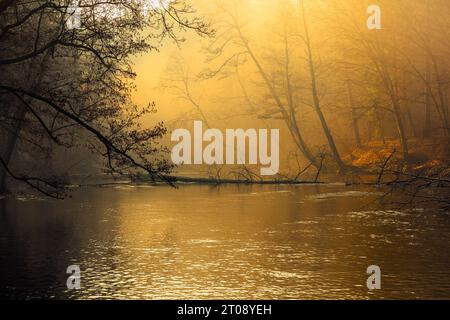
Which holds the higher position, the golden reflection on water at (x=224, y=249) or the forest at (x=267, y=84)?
the forest at (x=267, y=84)

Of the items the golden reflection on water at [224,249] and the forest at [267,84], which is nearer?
the golden reflection on water at [224,249]

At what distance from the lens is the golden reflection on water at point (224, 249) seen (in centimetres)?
1121

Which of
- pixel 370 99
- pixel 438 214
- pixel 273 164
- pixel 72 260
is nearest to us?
pixel 72 260

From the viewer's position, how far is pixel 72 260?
46.1 ft

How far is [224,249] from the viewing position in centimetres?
1512

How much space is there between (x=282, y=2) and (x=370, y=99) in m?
9.99

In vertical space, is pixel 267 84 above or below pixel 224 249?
above

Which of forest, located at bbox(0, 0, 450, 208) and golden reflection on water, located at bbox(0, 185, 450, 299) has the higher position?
forest, located at bbox(0, 0, 450, 208)

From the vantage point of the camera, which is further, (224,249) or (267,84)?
(267,84)

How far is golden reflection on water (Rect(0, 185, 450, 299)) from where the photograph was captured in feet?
36.8

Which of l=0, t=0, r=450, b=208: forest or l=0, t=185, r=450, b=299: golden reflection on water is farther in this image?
l=0, t=0, r=450, b=208: forest
